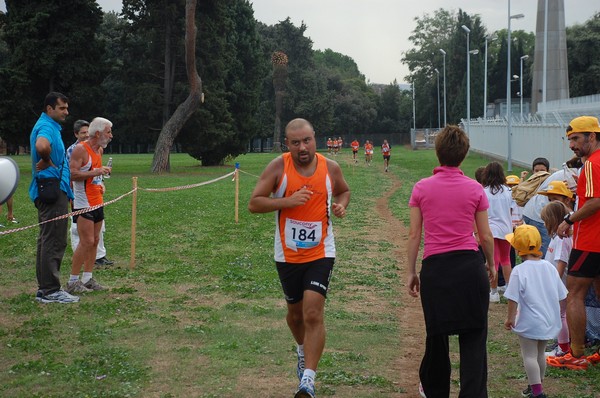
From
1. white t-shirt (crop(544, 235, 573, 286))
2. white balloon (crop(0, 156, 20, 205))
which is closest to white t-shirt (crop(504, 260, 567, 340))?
white t-shirt (crop(544, 235, 573, 286))

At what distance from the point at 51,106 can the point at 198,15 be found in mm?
37768

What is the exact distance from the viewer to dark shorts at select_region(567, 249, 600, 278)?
7.36m

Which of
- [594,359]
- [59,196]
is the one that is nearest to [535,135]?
[59,196]

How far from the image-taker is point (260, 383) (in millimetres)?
7047

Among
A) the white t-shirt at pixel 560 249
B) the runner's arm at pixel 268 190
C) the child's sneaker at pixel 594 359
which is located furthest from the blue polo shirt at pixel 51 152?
the child's sneaker at pixel 594 359

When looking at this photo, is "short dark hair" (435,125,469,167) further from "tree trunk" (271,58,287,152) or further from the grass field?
"tree trunk" (271,58,287,152)

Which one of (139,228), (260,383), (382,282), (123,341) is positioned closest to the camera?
(260,383)

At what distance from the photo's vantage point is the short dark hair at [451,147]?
19.7 feet

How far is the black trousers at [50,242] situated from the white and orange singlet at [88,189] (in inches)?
40.6

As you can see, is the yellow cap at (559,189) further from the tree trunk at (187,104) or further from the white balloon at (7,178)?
the tree trunk at (187,104)

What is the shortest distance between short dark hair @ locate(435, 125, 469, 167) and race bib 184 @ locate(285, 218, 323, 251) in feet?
3.99

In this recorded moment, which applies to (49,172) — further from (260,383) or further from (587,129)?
(587,129)

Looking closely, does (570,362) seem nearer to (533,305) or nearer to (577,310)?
(577,310)

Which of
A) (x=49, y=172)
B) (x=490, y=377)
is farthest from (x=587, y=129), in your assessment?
(x=49, y=172)
